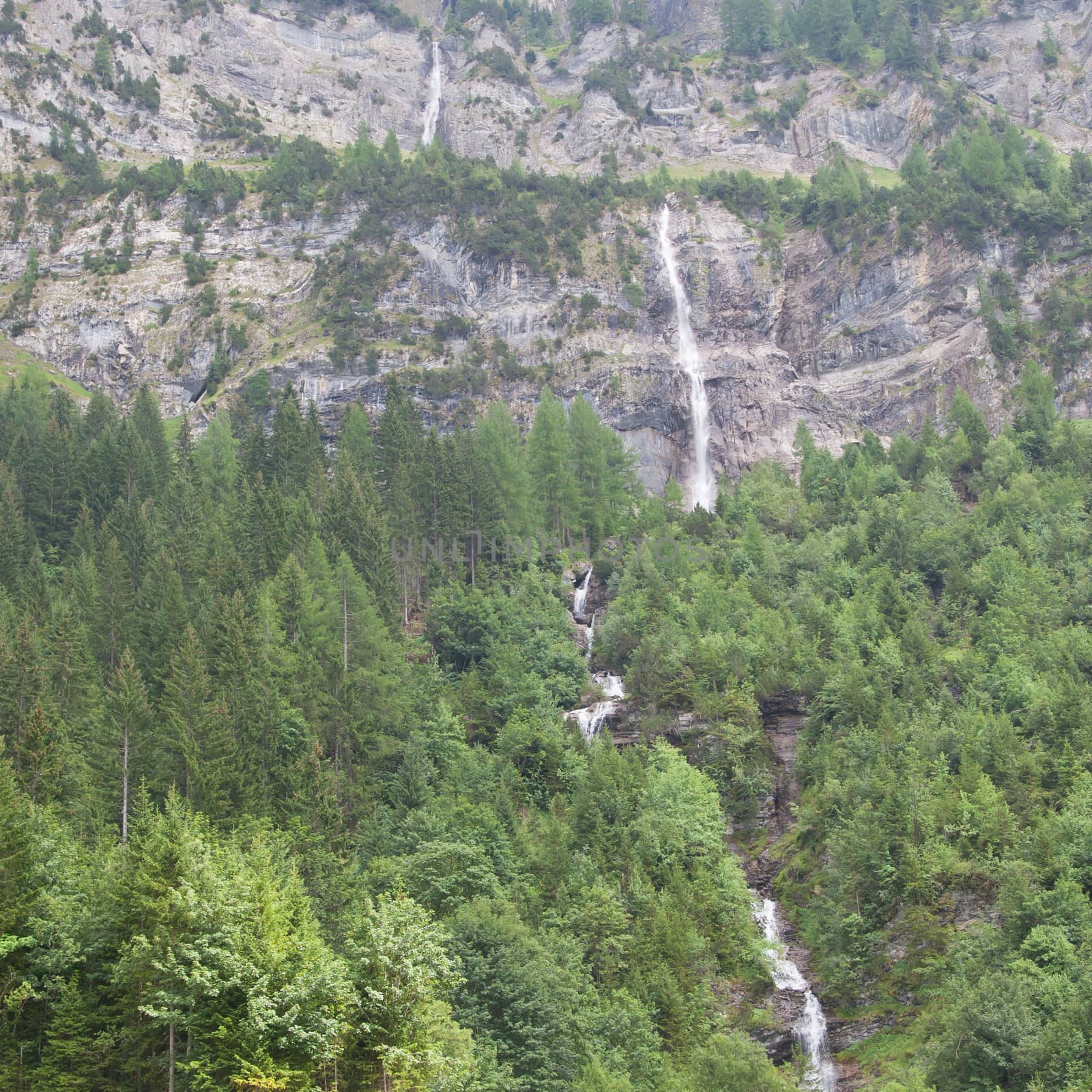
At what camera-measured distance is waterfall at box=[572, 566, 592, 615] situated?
90688mm

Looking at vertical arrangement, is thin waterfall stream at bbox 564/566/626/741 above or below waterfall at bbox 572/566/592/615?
below

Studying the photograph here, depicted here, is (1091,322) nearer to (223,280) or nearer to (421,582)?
(421,582)

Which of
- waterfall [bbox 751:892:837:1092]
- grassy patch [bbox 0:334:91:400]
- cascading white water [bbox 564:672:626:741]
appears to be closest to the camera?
A: waterfall [bbox 751:892:837:1092]

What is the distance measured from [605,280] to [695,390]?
1846 cm

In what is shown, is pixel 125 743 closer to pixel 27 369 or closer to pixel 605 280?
pixel 27 369

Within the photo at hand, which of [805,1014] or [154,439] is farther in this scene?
[154,439]

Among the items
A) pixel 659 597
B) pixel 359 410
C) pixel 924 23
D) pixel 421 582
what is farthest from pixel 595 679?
pixel 924 23

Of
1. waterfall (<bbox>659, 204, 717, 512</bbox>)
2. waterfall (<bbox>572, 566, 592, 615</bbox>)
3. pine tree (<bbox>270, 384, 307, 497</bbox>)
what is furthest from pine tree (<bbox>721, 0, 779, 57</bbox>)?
waterfall (<bbox>572, 566, 592, 615</bbox>)

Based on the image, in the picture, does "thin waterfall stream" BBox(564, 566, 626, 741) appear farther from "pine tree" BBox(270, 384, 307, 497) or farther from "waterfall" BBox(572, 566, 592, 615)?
"pine tree" BBox(270, 384, 307, 497)

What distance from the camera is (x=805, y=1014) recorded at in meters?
54.8

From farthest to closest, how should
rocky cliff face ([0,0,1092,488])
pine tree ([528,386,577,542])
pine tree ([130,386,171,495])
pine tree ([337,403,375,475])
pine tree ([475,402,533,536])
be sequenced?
rocky cliff face ([0,0,1092,488]), pine tree ([528,386,577,542]), pine tree ([475,402,533,536]), pine tree ([337,403,375,475]), pine tree ([130,386,171,495])

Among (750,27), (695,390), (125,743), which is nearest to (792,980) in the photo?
(125,743)

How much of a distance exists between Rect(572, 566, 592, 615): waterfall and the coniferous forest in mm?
1216

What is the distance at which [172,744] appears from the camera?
176ft
